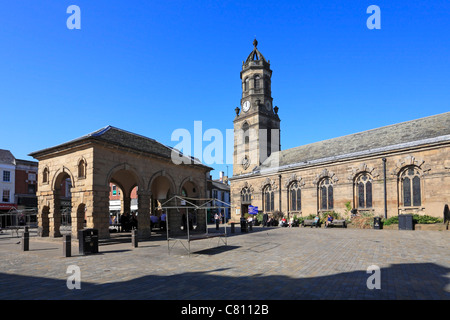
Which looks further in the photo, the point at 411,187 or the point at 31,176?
the point at 31,176

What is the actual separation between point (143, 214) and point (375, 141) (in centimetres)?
2329

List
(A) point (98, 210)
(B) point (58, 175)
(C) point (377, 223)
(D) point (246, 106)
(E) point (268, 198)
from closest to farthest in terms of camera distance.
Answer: (A) point (98, 210), (B) point (58, 175), (C) point (377, 223), (E) point (268, 198), (D) point (246, 106)

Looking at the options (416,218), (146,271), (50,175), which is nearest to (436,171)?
(416,218)

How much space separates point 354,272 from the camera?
826 centimetres

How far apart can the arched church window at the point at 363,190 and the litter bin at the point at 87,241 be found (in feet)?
77.5

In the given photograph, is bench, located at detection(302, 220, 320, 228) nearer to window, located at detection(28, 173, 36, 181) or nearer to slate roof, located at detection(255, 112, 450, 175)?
slate roof, located at detection(255, 112, 450, 175)

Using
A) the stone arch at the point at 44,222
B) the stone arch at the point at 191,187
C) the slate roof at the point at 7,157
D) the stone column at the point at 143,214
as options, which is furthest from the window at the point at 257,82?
the slate roof at the point at 7,157

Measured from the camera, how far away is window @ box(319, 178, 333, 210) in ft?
99.1

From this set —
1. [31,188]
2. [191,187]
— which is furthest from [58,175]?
[31,188]

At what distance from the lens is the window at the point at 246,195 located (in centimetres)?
3912

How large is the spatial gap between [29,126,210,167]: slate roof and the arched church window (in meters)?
17.8

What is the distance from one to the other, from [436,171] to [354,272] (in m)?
19.8

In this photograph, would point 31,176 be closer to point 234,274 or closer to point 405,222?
point 234,274

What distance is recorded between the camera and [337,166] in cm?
2969
